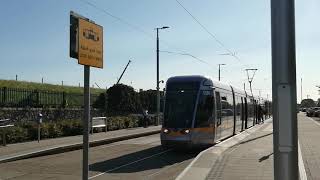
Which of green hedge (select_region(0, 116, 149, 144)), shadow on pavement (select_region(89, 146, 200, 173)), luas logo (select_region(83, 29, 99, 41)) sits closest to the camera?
luas logo (select_region(83, 29, 99, 41))

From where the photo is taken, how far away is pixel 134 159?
18719 millimetres

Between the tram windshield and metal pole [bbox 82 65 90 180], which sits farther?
the tram windshield

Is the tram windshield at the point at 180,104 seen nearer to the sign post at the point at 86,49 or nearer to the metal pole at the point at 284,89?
the sign post at the point at 86,49

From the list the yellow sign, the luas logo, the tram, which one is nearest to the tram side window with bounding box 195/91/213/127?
the tram

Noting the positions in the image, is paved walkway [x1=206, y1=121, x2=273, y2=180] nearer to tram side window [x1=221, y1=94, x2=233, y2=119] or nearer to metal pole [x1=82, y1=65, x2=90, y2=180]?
tram side window [x1=221, y1=94, x2=233, y2=119]

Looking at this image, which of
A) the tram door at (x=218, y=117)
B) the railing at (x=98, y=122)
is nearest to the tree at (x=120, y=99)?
the railing at (x=98, y=122)

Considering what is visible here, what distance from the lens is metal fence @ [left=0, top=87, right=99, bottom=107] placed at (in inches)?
1170

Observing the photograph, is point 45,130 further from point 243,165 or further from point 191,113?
point 243,165

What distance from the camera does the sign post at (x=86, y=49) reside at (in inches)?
259

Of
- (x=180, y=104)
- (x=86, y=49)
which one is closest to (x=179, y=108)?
(x=180, y=104)

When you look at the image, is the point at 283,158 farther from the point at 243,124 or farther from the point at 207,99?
the point at 243,124

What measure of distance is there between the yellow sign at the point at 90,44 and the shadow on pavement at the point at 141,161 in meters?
8.63

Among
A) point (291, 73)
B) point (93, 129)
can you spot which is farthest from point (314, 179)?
point (93, 129)

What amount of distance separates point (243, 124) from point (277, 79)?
29012 mm
